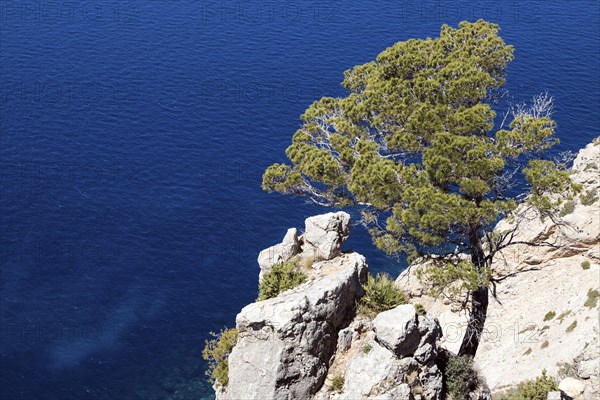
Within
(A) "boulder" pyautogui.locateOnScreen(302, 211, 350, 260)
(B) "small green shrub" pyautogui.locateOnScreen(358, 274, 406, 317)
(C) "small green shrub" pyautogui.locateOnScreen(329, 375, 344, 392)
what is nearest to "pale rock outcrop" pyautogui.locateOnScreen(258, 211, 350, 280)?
(A) "boulder" pyautogui.locateOnScreen(302, 211, 350, 260)

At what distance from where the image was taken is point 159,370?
81.6 metres

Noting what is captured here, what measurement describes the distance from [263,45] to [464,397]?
123 metres

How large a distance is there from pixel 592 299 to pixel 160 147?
81751 mm

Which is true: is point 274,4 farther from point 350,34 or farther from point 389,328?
point 389,328

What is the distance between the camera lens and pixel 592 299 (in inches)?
2243

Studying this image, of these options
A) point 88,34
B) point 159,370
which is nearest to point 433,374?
point 159,370

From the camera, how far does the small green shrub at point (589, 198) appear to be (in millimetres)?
68912

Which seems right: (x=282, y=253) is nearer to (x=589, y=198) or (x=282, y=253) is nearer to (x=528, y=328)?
(x=528, y=328)

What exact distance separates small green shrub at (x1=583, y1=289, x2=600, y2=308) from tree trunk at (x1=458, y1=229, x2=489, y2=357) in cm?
1500

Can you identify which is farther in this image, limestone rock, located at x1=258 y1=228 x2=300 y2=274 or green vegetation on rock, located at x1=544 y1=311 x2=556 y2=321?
green vegetation on rock, located at x1=544 y1=311 x2=556 y2=321

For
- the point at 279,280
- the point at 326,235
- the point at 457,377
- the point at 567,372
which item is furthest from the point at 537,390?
the point at 279,280

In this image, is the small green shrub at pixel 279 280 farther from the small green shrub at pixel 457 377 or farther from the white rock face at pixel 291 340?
the small green shrub at pixel 457 377

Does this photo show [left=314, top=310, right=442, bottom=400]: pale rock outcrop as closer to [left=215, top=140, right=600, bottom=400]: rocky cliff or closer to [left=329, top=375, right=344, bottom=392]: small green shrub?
[left=215, top=140, right=600, bottom=400]: rocky cliff

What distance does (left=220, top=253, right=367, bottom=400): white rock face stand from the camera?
40562 mm
